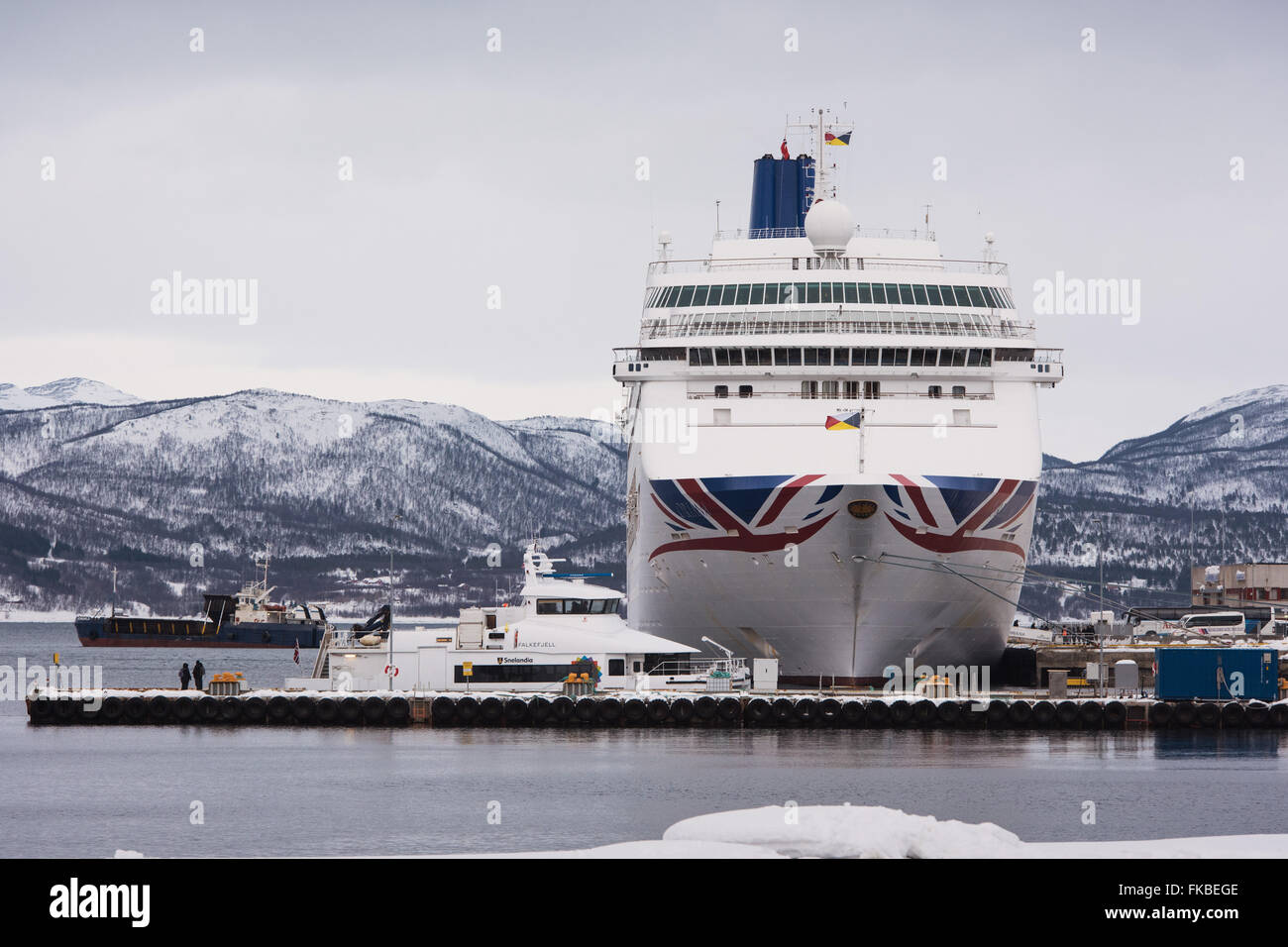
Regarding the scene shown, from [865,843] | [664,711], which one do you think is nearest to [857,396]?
[664,711]

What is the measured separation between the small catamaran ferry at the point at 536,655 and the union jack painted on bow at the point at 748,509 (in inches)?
203

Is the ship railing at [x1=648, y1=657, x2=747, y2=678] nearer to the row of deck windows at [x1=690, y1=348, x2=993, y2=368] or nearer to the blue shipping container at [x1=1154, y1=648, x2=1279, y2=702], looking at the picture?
the row of deck windows at [x1=690, y1=348, x2=993, y2=368]

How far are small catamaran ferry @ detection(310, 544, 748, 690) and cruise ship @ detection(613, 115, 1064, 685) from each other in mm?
1594

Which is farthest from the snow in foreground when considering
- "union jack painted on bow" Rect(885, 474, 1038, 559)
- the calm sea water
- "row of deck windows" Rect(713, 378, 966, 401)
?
"row of deck windows" Rect(713, 378, 966, 401)

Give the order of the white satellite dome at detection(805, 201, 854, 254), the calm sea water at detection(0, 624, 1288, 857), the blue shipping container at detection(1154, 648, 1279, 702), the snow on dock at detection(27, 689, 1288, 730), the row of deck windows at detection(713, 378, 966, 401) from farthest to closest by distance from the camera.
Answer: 1. the white satellite dome at detection(805, 201, 854, 254)
2. the row of deck windows at detection(713, 378, 966, 401)
3. the blue shipping container at detection(1154, 648, 1279, 702)
4. the snow on dock at detection(27, 689, 1288, 730)
5. the calm sea water at detection(0, 624, 1288, 857)

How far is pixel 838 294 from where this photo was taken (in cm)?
6209

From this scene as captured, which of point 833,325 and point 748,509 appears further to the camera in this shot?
point 833,325

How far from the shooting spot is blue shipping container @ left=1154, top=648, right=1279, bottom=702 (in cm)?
5984

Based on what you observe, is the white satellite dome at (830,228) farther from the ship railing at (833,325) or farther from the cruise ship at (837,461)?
the ship railing at (833,325)

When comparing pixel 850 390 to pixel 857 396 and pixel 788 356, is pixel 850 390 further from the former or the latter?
pixel 788 356

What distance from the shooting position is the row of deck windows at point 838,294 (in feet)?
204

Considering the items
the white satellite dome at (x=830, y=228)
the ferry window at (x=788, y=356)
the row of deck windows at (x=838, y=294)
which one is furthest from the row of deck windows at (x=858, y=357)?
the white satellite dome at (x=830, y=228)

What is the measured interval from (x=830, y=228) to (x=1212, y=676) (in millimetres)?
20718
